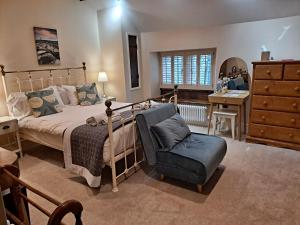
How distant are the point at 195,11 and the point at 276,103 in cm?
210

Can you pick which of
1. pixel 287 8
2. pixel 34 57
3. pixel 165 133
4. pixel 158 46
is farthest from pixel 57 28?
pixel 287 8

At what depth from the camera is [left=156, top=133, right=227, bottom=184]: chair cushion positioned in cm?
239

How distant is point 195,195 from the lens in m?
2.46

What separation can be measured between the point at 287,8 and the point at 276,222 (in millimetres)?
3034

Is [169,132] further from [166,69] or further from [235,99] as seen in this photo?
[166,69]

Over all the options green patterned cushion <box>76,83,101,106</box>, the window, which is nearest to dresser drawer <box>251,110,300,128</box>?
the window

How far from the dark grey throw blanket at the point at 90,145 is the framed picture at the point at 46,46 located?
2.00 metres

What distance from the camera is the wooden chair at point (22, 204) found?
0.88 metres

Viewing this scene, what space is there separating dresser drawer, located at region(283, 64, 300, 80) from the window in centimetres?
189

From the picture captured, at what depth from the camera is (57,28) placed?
421 centimetres

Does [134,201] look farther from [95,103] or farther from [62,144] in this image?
[95,103]

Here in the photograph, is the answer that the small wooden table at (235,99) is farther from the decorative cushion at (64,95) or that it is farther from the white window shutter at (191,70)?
the decorative cushion at (64,95)

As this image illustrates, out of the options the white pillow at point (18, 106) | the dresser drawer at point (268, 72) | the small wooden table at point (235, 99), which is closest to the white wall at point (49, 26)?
the white pillow at point (18, 106)

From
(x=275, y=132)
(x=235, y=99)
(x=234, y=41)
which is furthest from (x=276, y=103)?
(x=234, y=41)
